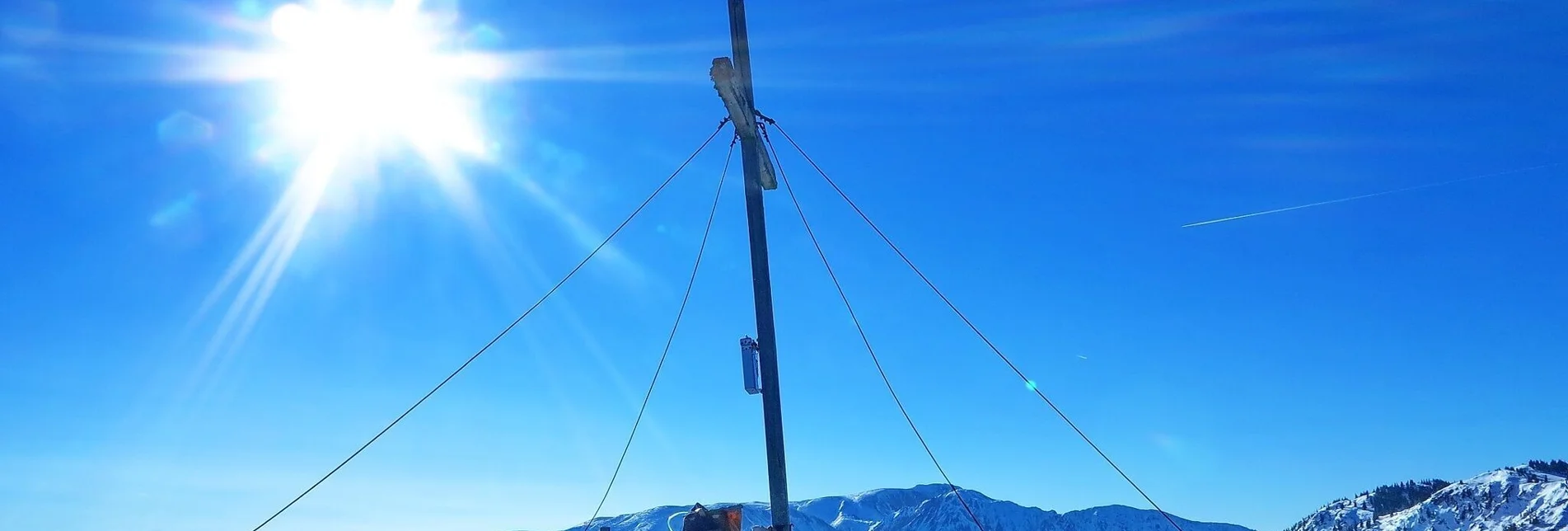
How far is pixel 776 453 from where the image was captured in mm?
12680

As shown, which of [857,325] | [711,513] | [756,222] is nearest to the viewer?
[711,513]

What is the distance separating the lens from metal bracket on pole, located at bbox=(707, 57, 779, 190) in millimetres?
12383

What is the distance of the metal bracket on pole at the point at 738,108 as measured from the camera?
12383mm

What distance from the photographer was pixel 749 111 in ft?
44.1

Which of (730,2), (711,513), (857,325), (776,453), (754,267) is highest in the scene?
(730,2)

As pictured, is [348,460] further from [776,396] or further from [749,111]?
[749,111]

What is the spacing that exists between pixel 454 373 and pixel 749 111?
759cm

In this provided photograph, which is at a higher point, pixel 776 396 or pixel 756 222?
pixel 756 222

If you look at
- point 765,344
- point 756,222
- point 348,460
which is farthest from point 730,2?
point 348,460

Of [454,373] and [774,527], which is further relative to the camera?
[454,373]

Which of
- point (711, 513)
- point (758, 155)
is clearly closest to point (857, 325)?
point (758, 155)

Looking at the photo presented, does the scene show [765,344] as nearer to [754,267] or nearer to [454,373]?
[754,267]

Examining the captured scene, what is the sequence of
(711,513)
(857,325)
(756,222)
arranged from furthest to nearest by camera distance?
(857,325), (756,222), (711,513)

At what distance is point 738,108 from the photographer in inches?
508
